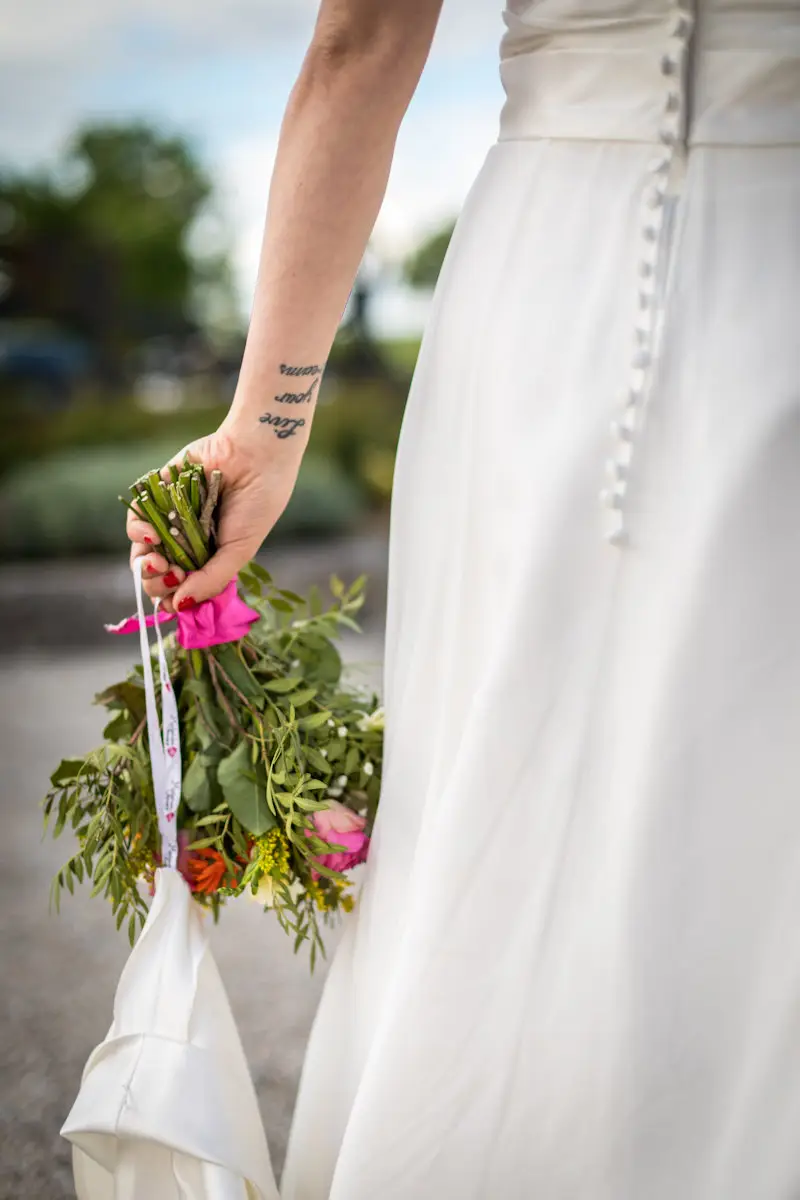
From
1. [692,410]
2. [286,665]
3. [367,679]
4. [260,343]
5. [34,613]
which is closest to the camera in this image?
[692,410]

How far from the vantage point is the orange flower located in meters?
1.26

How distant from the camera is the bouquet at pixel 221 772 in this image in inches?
48.0

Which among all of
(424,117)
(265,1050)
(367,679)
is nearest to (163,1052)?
(265,1050)

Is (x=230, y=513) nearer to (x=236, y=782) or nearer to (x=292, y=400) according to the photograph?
(x=292, y=400)

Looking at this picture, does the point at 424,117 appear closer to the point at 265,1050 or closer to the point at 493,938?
the point at 265,1050

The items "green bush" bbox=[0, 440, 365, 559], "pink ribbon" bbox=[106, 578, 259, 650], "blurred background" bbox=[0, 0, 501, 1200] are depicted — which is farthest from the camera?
"green bush" bbox=[0, 440, 365, 559]

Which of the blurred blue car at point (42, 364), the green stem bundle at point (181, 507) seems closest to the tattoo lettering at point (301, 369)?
the green stem bundle at point (181, 507)

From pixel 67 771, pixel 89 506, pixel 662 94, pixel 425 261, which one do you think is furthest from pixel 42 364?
pixel 662 94

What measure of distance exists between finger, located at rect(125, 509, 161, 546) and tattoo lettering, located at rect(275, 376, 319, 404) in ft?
0.62

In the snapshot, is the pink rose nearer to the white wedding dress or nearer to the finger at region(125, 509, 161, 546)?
the white wedding dress

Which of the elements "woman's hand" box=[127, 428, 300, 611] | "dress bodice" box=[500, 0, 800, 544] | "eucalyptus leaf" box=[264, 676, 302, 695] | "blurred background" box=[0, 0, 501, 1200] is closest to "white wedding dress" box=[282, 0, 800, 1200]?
"dress bodice" box=[500, 0, 800, 544]

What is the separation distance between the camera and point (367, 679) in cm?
384

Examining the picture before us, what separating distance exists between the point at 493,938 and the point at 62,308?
8.82 m

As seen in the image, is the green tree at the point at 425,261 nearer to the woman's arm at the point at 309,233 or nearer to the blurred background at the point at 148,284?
the blurred background at the point at 148,284
